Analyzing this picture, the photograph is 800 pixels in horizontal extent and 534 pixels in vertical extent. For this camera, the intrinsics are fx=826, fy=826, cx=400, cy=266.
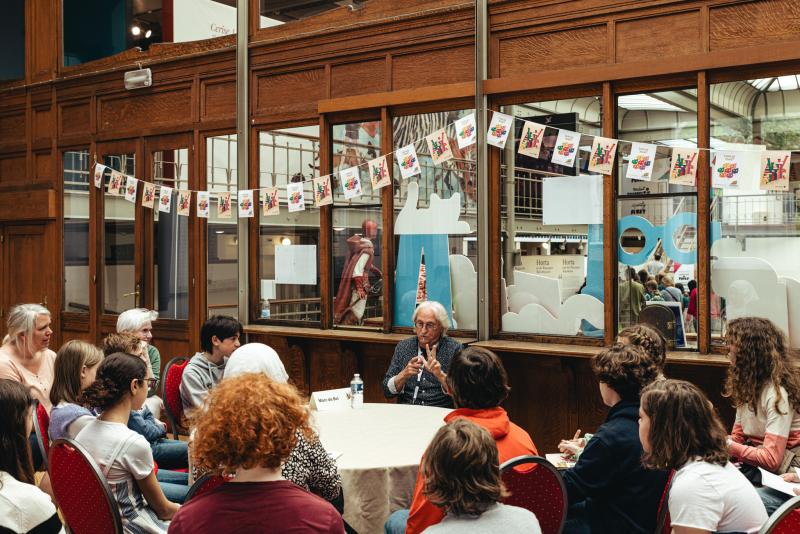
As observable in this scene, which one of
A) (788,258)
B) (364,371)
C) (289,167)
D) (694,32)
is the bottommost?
(364,371)

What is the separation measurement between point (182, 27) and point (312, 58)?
6.23ft

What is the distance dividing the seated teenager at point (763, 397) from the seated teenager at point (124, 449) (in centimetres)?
255

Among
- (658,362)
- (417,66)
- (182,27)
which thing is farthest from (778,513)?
(182,27)

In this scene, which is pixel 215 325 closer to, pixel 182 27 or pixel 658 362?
pixel 658 362

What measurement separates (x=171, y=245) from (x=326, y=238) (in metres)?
2.04

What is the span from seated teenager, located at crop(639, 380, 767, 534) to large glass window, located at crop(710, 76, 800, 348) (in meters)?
2.63

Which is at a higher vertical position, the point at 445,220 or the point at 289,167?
the point at 289,167

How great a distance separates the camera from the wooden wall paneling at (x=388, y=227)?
6434mm

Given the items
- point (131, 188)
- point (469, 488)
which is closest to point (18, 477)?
point (469, 488)

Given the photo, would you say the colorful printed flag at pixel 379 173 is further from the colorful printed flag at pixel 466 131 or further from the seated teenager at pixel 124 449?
the seated teenager at pixel 124 449

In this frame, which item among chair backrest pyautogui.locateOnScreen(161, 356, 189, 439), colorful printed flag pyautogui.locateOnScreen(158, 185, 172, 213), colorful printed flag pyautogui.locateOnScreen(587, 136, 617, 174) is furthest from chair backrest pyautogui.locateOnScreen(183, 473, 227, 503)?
colorful printed flag pyautogui.locateOnScreen(158, 185, 172, 213)

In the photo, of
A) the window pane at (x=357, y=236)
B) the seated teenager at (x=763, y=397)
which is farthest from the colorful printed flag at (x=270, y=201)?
the seated teenager at (x=763, y=397)

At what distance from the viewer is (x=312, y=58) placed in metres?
6.89

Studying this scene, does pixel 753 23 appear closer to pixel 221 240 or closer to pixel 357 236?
pixel 357 236
